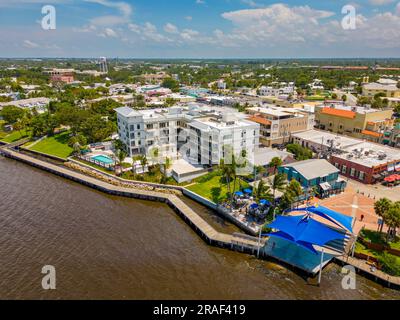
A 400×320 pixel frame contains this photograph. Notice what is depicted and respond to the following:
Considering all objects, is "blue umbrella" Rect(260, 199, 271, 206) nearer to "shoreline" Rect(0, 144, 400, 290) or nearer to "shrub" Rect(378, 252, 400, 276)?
"shoreline" Rect(0, 144, 400, 290)

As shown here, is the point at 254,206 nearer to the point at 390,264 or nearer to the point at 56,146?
the point at 390,264

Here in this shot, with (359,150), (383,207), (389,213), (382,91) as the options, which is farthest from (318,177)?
(382,91)

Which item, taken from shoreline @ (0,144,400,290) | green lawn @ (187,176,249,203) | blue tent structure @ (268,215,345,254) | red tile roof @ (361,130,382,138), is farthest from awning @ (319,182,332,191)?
red tile roof @ (361,130,382,138)

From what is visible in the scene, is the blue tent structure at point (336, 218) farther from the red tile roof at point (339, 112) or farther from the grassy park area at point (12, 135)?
the grassy park area at point (12, 135)

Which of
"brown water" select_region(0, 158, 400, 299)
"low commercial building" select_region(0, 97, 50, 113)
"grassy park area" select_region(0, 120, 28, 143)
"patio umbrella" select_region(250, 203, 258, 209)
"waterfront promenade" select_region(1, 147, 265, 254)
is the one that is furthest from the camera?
"low commercial building" select_region(0, 97, 50, 113)
